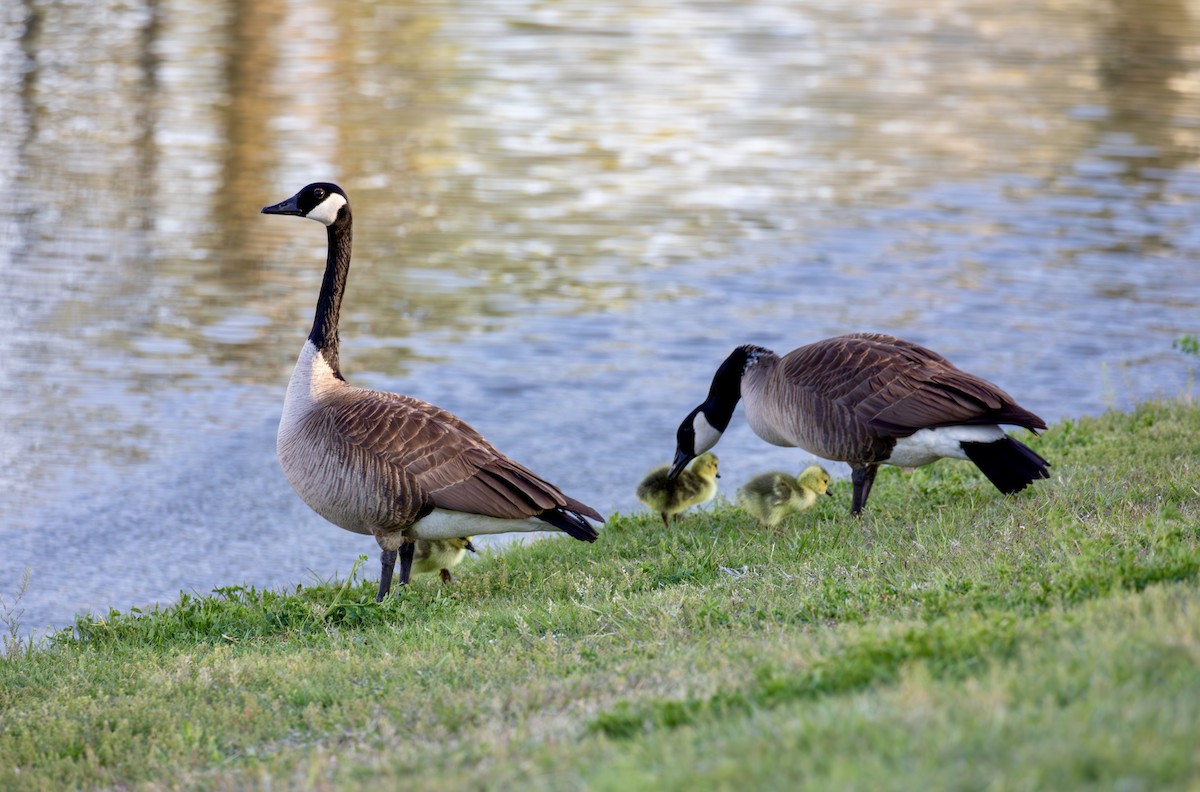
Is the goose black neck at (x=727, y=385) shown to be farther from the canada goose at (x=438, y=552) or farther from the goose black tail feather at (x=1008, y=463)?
the canada goose at (x=438, y=552)

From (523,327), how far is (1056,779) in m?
13.2

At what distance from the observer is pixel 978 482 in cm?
992

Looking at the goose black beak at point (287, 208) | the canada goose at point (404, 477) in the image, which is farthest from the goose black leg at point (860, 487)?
the goose black beak at point (287, 208)

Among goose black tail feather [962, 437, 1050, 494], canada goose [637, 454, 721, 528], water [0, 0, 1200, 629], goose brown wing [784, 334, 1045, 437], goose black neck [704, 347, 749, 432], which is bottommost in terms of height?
water [0, 0, 1200, 629]

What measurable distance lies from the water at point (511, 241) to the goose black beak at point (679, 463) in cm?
183

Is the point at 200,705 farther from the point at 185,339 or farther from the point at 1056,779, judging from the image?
the point at 185,339

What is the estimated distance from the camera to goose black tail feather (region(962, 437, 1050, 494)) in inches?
321

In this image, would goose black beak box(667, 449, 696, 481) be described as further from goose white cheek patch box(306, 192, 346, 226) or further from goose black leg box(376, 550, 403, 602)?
goose white cheek patch box(306, 192, 346, 226)

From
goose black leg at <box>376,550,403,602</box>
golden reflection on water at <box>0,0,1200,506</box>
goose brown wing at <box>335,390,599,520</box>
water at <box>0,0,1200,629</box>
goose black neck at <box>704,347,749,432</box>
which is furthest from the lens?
golden reflection on water at <box>0,0,1200,506</box>

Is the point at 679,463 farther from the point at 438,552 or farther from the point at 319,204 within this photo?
the point at 319,204

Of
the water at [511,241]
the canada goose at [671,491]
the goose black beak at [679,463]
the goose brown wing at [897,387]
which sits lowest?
the water at [511,241]

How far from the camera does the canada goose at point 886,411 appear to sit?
27.4ft

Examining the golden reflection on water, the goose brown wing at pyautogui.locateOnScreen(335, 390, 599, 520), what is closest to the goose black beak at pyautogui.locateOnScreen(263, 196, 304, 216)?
the goose brown wing at pyautogui.locateOnScreen(335, 390, 599, 520)

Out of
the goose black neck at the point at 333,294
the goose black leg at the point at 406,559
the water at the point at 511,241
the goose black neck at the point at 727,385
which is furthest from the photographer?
the water at the point at 511,241
